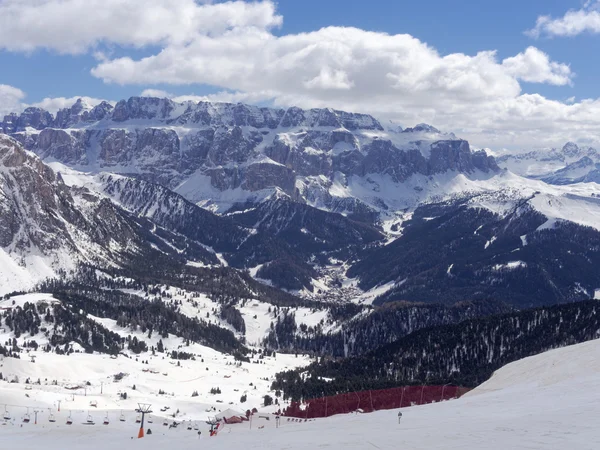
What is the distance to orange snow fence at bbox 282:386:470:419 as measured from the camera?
4653 inches

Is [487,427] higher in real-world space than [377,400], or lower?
higher

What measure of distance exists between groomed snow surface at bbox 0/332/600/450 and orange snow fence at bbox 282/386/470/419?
21455 mm

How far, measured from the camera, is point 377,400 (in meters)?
127

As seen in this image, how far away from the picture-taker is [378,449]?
4938 centimetres

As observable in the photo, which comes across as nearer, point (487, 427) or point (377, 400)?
point (487, 427)

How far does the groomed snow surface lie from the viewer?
4888cm

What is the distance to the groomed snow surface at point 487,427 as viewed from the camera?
4888 centimetres

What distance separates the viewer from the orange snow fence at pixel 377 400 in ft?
388

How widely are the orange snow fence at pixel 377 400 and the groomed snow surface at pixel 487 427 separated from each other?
21.5 metres

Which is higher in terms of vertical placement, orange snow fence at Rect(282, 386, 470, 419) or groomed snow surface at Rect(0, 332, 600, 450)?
groomed snow surface at Rect(0, 332, 600, 450)

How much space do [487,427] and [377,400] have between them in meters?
74.4

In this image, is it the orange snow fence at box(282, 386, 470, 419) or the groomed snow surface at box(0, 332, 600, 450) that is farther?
the orange snow fence at box(282, 386, 470, 419)

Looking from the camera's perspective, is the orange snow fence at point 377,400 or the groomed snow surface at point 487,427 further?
the orange snow fence at point 377,400

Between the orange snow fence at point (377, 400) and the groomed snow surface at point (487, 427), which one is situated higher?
the groomed snow surface at point (487, 427)
